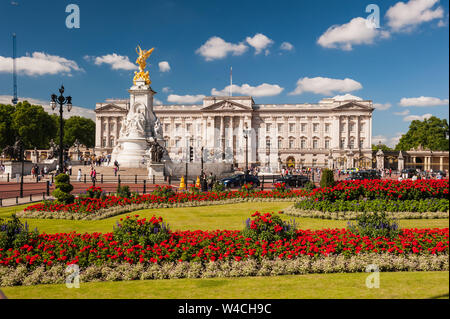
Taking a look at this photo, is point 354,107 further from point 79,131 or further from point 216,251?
point 216,251

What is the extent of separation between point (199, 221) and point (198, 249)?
16.0 ft

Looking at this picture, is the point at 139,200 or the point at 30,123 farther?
the point at 30,123

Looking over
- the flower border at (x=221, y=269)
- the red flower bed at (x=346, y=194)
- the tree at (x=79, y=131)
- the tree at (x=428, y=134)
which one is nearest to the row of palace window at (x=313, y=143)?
the tree at (x=428, y=134)

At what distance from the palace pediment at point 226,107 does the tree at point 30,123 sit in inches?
1489

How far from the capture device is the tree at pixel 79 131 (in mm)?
93938

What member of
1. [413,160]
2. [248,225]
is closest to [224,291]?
[248,225]

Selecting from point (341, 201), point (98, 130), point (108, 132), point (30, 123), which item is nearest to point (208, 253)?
point (341, 201)

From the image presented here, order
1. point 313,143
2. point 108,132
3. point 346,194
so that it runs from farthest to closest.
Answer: point 108,132 → point 313,143 → point 346,194

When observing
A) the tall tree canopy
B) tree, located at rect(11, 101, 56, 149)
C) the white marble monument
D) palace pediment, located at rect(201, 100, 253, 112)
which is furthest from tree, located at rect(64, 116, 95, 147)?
the white marble monument

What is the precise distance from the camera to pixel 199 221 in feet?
40.4

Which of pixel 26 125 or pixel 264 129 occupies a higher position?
pixel 264 129

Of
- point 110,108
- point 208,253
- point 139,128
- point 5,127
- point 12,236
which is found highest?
point 110,108

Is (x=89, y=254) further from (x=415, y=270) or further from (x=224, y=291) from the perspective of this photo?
(x=415, y=270)

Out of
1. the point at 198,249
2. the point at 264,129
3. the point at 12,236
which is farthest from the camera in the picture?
the point at 264,129
